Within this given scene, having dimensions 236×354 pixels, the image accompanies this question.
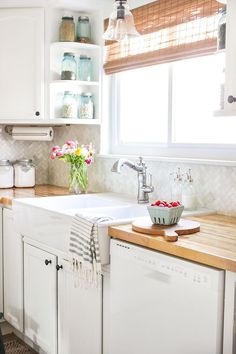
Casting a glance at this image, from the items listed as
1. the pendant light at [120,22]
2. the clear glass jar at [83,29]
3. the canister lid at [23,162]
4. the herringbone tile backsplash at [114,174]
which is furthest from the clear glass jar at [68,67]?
the pendant light at [120,22]

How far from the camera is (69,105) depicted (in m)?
3.39

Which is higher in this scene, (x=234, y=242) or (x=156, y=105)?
(x=156, y=105)

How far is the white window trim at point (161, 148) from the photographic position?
2637 mm

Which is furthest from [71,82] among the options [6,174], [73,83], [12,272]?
[12,272]

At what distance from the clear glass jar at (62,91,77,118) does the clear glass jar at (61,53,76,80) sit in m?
0.12

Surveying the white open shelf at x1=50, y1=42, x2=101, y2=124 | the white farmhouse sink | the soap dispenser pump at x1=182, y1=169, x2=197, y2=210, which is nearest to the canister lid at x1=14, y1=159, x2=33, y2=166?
the white open shelf at x1=50, y1=42, x2=101, y2=124

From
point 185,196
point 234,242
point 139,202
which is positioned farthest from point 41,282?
point 234,242

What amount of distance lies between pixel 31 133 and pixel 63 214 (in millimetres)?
1448

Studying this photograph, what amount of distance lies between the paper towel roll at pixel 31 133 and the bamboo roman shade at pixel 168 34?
755mm

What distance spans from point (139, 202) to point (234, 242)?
3.38ft

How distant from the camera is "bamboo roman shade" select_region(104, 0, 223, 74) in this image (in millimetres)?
2570

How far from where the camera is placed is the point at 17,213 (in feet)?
9.73

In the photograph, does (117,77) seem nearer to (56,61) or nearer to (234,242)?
(56,61)

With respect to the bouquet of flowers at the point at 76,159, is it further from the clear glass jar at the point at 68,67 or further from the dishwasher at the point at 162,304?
the dishwasher at the point at 162,304
